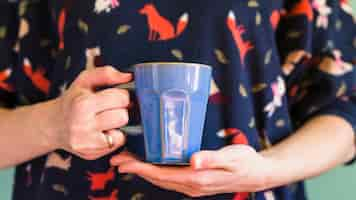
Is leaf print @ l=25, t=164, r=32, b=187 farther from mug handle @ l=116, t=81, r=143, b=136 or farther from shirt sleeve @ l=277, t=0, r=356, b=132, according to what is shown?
shirt sleeve @ l=277, t=0, r=356, b=132

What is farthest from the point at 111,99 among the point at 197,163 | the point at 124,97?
the point at 197,163

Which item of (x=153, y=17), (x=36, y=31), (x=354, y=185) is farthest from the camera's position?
(x=354, y=185)

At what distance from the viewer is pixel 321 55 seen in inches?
36.8

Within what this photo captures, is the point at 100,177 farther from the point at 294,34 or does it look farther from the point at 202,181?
the point at 294,34

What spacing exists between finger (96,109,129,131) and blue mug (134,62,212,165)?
31mm

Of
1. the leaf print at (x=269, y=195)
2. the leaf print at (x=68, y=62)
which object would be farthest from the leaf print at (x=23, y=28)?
the leaf print at (x=269, y=195)

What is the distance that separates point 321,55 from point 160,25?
293 millimetres

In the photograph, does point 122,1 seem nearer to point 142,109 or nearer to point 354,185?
point 142,109

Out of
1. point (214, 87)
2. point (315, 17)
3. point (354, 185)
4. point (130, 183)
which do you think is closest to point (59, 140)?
point (130, 183)

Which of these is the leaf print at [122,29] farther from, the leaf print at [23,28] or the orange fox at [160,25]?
the leaf print at [23,28]

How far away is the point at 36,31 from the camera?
0.91 meters

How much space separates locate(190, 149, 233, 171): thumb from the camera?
0.64 metres

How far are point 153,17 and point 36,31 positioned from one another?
222 millimetres

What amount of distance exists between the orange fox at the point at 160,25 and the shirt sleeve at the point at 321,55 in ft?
0.69
